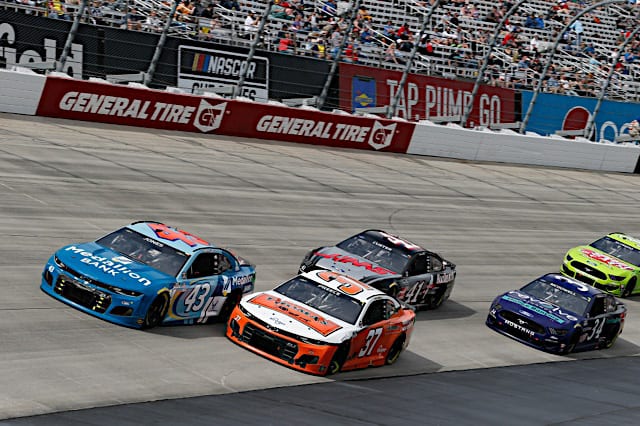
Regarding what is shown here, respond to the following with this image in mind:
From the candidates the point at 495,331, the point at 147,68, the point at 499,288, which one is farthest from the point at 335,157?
the point at 495,331

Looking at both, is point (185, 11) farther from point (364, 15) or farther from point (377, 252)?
point (377, 252)

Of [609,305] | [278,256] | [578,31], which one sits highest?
[578,31]

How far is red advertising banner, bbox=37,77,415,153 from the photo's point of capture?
26.5 metres

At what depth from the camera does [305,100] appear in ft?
105

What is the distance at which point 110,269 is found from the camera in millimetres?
13086

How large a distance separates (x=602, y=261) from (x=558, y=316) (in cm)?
584

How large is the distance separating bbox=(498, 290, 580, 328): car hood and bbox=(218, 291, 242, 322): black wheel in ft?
16.7

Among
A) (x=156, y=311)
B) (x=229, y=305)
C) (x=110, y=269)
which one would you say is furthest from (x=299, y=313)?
(x=110, y=269)

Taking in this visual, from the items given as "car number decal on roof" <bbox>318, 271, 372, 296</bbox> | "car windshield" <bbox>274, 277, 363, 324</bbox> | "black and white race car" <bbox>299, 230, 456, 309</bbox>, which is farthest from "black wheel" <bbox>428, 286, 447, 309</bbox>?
"car windshield" <bbox>274, 277, 363, 324</bbox>

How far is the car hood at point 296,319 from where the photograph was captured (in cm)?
1295

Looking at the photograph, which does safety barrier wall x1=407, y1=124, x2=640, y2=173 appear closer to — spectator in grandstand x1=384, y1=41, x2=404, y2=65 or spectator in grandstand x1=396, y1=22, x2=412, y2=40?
spectator in grandstand x1=384, y1=41, x2=404, y2=65

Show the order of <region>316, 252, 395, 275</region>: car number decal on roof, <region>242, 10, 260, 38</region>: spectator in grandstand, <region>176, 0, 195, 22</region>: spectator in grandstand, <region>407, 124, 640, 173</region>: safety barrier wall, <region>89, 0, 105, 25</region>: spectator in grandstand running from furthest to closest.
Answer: <region>407, 124, 640, 173</region>: safety barrier wall, <region>242, 10, 260, 38</region>: spectator in grandstand, <region>176, 0, 195, 22</region>: spectator in grandstand, <region>89, 0, 105, 25</region>: spectator in grandstand, <region>316, 252, 395, 275</region>: car number decal on roof

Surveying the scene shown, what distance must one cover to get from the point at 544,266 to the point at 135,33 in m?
12.1

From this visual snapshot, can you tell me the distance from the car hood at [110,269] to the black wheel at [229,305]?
1.26 metres
